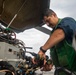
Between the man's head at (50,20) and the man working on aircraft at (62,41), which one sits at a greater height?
the man's head at (50,20)

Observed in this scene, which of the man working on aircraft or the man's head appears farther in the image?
the man's head

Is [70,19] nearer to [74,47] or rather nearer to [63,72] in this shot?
[74,47]

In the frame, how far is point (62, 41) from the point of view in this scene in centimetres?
180

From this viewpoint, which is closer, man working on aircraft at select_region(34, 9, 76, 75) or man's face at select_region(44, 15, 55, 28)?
man working on aircraft at select_region(34, 9, 76, 75)

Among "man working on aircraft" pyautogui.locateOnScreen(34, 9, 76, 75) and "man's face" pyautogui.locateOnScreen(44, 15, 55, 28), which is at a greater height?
"man's face" pyautogui.locateOnScreen(44, 15, 55, 28)

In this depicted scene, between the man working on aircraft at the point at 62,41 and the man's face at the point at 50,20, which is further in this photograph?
the man's face at the point at 50,20

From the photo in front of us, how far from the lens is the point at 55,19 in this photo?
186 cm

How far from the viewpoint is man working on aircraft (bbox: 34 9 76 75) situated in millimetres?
1651

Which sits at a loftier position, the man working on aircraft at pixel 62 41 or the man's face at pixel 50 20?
the man's face at pixel 50 20

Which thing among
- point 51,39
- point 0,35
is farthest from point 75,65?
point 0,35

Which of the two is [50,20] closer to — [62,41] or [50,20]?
[50,20]

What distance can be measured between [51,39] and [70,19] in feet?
1.16

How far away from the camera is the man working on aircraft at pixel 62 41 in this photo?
1.65 metres

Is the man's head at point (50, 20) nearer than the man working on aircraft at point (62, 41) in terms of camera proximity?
No
